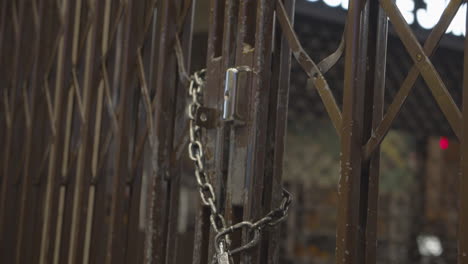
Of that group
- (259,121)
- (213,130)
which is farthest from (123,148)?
(259,121)

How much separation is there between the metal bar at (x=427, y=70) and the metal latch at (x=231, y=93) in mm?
259

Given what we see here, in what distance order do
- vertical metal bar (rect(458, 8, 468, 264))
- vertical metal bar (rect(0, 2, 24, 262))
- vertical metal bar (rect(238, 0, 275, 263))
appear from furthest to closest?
vertical metal bar (rect(0, 2, 24, 262))
vertical metal bar (rect(238, 0, 275, 263))
vertical metal bar (rect(458, 8, 468, 264))

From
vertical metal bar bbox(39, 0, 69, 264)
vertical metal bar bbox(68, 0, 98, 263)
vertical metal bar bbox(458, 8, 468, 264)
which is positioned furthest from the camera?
vertical metal bar bbox(39, 0, 69, 264)

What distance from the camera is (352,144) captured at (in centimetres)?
83

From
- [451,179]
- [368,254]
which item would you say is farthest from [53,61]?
[451,179]

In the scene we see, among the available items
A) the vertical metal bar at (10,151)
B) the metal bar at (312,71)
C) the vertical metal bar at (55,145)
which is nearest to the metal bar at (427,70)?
the metal bar at (312,71)

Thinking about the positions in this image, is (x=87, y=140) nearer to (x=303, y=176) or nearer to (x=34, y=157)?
(x=34, y=157)

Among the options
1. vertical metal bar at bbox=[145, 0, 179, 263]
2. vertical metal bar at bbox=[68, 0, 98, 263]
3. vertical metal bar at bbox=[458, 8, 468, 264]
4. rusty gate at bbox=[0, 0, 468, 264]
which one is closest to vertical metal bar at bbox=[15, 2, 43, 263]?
rusty gate at bbox=[0, 0, 468, 264]

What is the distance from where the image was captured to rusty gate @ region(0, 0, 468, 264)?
836mm

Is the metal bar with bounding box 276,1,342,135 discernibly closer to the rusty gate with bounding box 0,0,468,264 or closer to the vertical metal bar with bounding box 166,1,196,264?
the rusty gate with bounding box 0,0,468,264

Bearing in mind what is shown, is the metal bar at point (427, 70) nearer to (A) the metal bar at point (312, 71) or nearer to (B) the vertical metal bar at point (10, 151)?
(A) the metal bar at point (312, 71)

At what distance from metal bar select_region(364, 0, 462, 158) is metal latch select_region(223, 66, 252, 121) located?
0.23 meters

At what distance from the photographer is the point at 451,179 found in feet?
21.7

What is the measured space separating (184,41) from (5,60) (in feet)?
2.77
